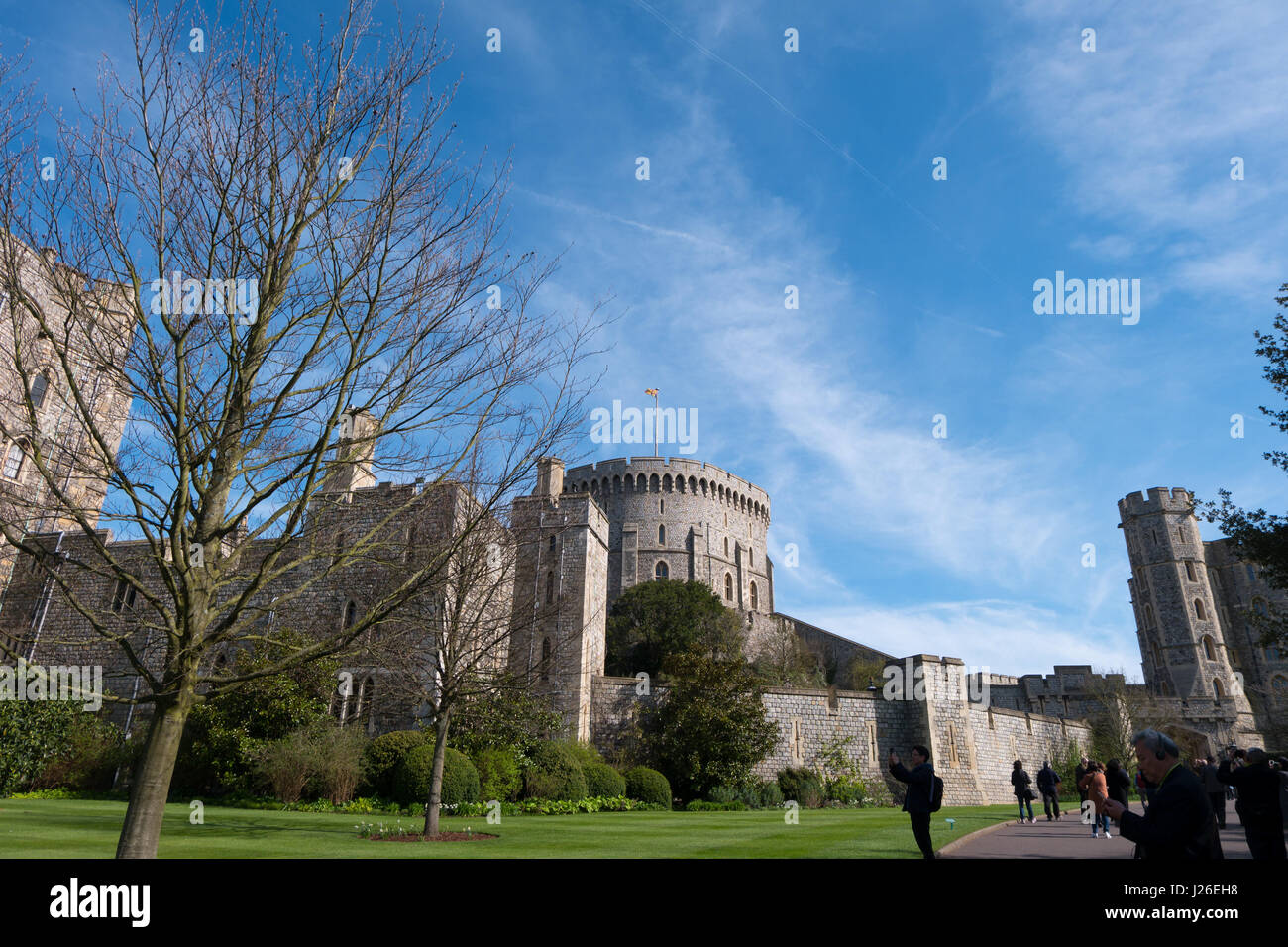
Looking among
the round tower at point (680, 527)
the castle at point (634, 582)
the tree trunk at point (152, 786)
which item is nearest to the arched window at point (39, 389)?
the castle at point (634, 582)

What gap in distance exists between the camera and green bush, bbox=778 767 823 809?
2528 centimetres

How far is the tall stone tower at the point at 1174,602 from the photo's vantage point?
167ft

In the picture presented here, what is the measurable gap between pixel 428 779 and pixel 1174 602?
53885mm

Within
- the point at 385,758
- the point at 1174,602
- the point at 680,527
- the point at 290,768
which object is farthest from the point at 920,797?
the point at 1174,602

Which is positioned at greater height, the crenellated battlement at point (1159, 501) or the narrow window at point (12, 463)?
the crenellated battlement at point (1159, 501)

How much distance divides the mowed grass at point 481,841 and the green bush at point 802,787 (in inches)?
315

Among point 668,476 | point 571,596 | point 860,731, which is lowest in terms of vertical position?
point 860,731

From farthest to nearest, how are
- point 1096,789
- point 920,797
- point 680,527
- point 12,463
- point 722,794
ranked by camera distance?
point 680,527, point 12,463, point 722,794, point 1096,789, point 920,797

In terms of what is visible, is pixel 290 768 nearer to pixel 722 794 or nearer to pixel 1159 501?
pixel 722 794

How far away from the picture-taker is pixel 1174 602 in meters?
52.3

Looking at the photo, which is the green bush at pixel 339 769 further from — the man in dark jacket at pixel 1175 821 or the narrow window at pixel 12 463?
the narrow window at pixel 12 463
